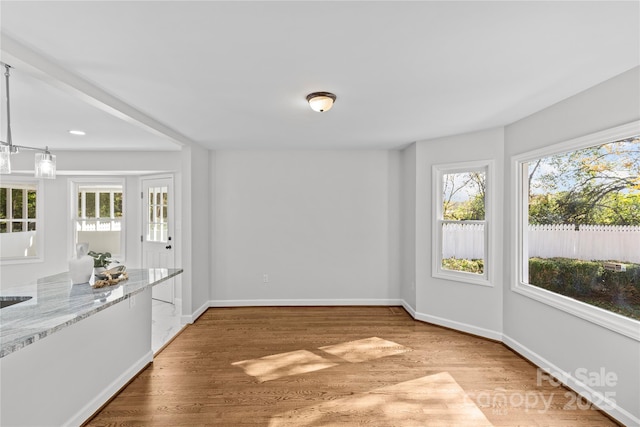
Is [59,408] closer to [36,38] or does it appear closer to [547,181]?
[36,38]

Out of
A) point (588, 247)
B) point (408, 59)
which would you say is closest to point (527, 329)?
point (588, 247)

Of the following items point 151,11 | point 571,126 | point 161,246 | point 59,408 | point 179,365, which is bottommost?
point 179,365

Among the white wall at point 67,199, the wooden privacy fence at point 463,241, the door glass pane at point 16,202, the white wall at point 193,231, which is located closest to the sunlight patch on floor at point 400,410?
the wooden privacy fence at point 463,241

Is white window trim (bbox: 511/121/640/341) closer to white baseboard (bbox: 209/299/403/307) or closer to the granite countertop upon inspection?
white baseboard (bbox: 209/299/403/307)

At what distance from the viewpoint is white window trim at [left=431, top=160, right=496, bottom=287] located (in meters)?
3.50

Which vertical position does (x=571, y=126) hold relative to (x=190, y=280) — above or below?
above

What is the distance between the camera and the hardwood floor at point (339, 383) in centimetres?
218

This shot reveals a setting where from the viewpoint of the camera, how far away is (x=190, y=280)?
4062 mm

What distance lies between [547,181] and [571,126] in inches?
22.1

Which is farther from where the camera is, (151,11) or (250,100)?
(250,100)

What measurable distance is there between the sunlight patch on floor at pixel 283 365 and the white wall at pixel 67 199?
10.4 feet

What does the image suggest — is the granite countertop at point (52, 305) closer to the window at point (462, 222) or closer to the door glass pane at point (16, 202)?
the window at point (462, 222)

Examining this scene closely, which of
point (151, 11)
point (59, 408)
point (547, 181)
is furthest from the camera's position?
point (547, 181)

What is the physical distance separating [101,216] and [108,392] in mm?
3712
